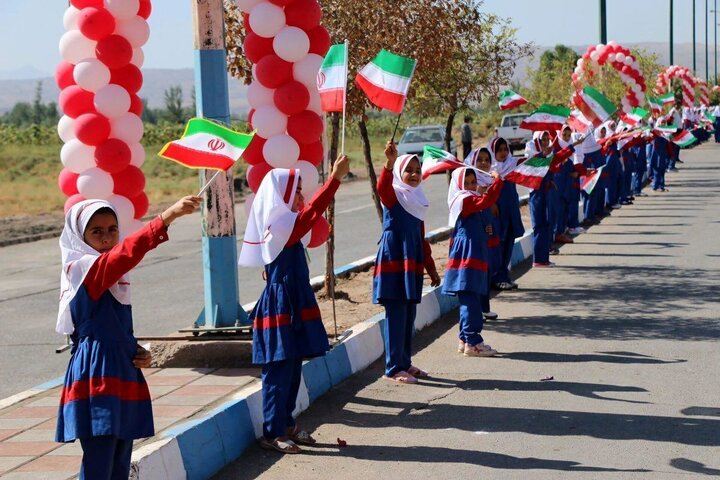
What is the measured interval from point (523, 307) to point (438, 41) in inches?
124

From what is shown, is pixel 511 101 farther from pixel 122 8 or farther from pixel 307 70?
pixel 122 8

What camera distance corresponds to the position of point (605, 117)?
16266 mm

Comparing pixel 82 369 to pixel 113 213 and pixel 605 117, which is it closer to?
pixel 113 213

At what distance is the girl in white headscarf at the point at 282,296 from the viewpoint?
23.5ft

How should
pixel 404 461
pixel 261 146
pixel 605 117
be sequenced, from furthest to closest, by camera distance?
pixel 605 117 → pixel 261 146 → pixel 404 461

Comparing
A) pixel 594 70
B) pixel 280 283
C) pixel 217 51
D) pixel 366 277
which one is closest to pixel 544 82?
pixel 594 70

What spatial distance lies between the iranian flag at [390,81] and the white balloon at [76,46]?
2.80 metres

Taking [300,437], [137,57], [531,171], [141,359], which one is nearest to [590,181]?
[531,171]

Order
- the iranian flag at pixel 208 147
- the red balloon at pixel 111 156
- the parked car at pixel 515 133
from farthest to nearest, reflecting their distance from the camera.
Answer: the parked car at pixel 515 133
the red balloon at pixel 111 156
the iranian flag at pixel 208 147

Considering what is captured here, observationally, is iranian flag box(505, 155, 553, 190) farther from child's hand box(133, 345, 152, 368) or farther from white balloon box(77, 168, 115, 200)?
child's hand box(133, 345, 152, 368)

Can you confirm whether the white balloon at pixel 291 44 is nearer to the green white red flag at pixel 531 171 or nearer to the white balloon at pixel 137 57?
the white balloon at pixel 137 57

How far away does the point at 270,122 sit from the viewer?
31.2ft

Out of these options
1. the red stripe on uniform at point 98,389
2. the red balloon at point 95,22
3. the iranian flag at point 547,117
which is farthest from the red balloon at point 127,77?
the red stripe on uniform at point 98,389

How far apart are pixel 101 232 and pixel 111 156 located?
5.29 m
